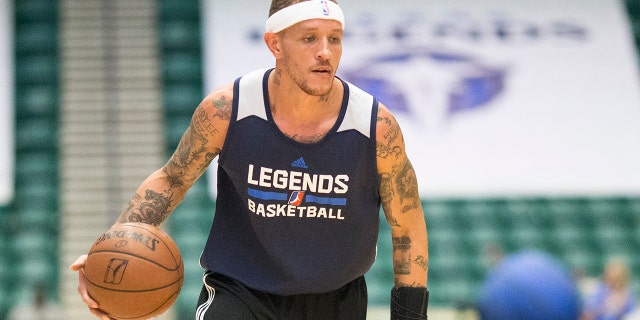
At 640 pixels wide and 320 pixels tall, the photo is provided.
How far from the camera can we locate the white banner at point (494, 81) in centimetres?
985

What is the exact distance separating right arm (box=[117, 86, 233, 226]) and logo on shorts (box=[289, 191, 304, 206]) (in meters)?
0.36

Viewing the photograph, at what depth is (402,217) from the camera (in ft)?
11.8

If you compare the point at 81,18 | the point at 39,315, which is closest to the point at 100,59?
the point at 81,18

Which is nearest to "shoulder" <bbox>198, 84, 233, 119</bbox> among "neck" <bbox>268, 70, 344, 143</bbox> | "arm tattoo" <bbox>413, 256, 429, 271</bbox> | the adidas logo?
"neck" <bbox>268, 70, 344, 143</bbox>

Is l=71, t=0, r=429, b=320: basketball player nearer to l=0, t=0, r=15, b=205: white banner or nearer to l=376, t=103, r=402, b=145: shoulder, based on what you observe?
l=376, t=103, r=402, b=145: shoulder

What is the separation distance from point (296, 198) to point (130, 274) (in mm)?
695

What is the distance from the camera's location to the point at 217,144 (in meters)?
3.54

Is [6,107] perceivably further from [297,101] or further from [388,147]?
[388,147]

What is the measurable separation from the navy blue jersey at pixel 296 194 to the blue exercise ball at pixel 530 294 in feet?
4.88

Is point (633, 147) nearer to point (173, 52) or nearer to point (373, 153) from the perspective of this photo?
point (173, 52)

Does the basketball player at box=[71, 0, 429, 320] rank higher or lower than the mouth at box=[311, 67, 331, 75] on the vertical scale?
lower

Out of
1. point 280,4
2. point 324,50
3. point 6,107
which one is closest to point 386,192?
point 324,50

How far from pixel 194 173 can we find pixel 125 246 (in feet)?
1.40

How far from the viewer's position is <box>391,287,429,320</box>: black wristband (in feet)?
11.7
